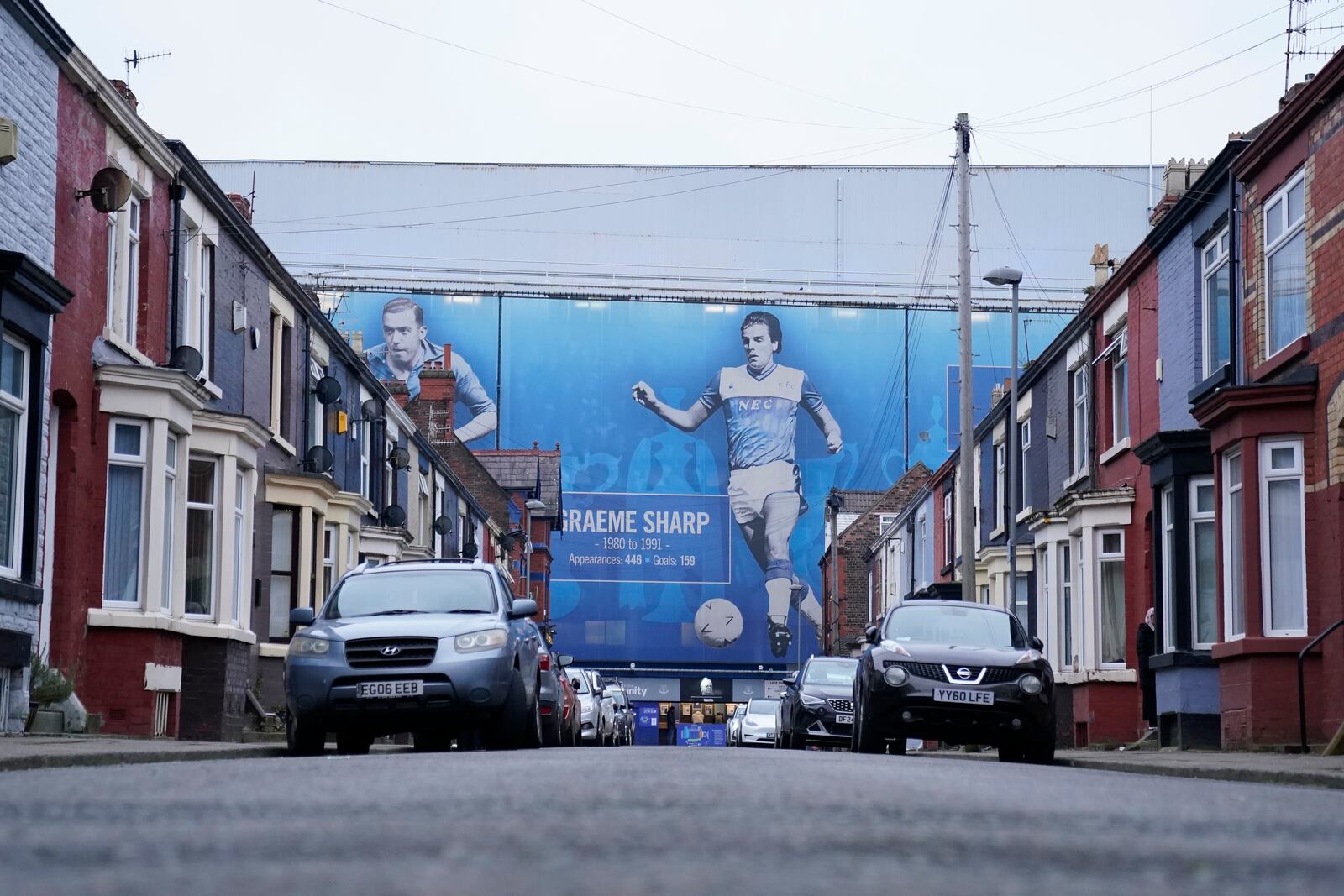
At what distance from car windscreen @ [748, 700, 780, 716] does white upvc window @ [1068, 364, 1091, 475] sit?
41.2 feet

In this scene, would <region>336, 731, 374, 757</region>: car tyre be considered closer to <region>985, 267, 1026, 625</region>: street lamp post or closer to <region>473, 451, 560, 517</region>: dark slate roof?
<region>985, 267, 1026, 625</region>: street lamp post

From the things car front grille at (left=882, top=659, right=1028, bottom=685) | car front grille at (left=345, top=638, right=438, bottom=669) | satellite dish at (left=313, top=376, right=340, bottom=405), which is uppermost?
satellite dish at (left=313, top=376, right=340, bottom=405)

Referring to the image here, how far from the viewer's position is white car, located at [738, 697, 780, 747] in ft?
133

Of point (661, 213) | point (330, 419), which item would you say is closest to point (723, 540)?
point (661, 213)

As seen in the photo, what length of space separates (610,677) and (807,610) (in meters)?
7.51

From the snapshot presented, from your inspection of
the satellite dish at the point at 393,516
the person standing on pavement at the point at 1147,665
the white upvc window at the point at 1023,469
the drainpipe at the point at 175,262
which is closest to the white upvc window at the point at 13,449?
the drainpipe at the point at 175,262

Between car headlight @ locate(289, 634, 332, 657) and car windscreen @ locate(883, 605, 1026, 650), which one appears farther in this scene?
car windscreen @ locate(883, 605, 1026, 650)

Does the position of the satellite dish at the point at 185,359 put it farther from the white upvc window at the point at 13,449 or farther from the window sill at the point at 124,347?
the white upvc window at the point at 13,449

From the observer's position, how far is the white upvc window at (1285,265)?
1955 cm

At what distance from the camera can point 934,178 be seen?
68938 millimetres

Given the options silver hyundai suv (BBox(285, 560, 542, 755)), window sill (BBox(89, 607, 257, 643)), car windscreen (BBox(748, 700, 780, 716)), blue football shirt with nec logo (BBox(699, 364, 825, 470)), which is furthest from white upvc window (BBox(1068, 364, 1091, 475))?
blue football shirt with nec logo (BBox(699, 364, 825, 470))

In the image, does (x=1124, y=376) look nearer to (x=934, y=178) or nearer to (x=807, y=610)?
(x=807, y=610)

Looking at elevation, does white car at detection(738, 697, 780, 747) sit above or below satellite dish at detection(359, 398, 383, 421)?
below

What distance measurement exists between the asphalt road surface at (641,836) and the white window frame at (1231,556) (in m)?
12.4
